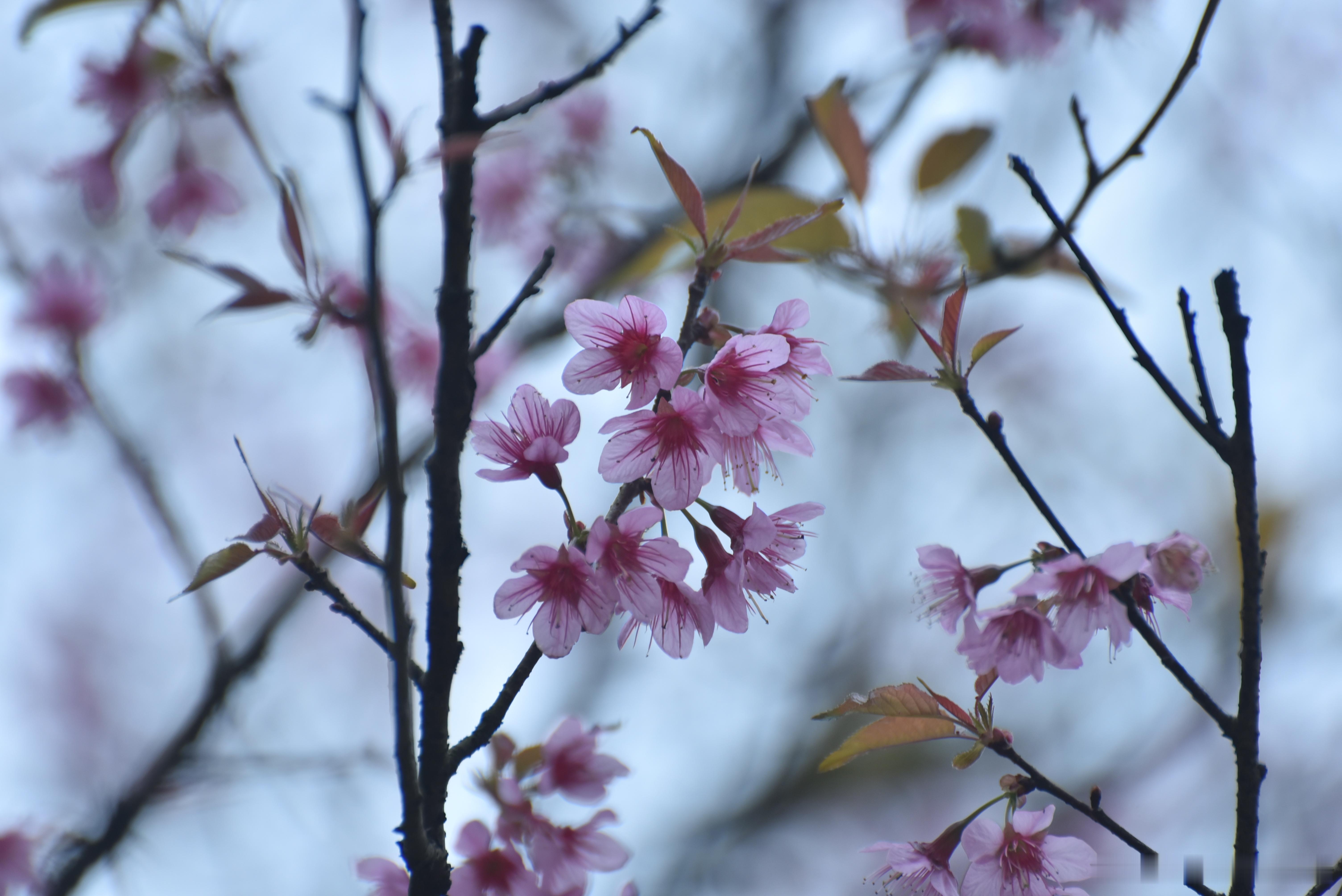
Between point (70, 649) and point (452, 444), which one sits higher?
point (70, 649)

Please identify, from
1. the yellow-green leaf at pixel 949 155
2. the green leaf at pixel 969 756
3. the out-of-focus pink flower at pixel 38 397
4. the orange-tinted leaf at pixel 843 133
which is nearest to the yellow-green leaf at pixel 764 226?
the orange-tinted leaf at pixel 843 133

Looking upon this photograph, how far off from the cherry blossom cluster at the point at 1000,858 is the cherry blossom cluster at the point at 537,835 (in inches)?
16.2

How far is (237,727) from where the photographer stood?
262 centimetres

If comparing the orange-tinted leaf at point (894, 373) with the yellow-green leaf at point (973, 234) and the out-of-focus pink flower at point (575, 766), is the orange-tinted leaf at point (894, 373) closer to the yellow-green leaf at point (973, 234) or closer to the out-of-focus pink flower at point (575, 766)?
the out-of-focus pink flower at point (575, 766)

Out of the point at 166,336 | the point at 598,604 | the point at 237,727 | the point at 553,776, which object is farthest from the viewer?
the point at 166,336

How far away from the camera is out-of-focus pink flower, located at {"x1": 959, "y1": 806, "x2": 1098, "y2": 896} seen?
4.03 feet

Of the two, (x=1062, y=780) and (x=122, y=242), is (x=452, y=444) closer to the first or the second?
(x=1062, y=780)

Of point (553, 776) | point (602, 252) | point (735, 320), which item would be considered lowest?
point (553, 776)

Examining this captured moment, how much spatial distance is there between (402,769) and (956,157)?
193 cm

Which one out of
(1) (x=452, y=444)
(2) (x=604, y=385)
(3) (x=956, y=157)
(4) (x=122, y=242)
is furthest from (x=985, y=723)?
(4) (x=122, y=242)

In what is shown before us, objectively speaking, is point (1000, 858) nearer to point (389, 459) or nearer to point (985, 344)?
point (985, 344)

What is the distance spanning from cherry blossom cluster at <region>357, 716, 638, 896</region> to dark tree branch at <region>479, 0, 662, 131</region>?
34.0 inches

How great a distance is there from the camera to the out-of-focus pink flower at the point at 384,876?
1.34 metres

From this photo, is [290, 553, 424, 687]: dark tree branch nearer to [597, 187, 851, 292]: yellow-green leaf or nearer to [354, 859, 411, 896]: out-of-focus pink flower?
[354, 859, 411, 896]: out-of-focus pink flower
